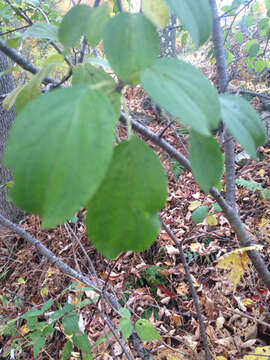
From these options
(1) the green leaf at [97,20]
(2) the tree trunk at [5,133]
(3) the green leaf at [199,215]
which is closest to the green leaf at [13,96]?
(1) the green leaf at [97,20]

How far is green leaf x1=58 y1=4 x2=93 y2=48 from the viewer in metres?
0.32

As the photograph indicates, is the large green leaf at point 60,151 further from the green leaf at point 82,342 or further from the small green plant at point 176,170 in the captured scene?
the small green plant at point 176,170

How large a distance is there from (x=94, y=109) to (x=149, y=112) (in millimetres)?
3848

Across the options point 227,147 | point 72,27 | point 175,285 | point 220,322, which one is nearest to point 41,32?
point 72,27

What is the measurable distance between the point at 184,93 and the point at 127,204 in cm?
14

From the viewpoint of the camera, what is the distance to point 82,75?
39 centimetres

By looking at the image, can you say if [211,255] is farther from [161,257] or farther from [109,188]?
[109,188]

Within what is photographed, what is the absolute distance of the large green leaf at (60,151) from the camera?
21 cm

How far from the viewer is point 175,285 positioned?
1793 millimetres

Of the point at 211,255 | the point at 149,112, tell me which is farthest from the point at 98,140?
the point at 149,112

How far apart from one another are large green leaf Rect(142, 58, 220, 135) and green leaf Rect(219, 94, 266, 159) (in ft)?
0.19

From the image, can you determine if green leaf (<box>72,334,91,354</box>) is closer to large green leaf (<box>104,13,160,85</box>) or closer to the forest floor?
the forest floor

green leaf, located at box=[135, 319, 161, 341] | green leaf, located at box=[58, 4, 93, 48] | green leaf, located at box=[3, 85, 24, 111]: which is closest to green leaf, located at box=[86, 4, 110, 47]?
green leaf, located at box=[58, 4, 93, 48]

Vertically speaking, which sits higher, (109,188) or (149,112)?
(109,188)
